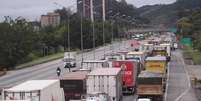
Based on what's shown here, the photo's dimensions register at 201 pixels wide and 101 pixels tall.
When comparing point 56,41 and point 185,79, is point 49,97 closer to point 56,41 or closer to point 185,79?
point 185,79

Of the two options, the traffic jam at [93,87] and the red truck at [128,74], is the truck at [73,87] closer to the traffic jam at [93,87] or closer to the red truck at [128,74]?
the traffic jam at [93,87]

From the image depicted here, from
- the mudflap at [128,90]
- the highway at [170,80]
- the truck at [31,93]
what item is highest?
the truck at [31,93]

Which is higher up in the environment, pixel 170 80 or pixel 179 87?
pixel 179 87

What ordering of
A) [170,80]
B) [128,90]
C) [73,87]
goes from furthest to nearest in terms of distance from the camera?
[170,80]
[128,90]
[73,87]

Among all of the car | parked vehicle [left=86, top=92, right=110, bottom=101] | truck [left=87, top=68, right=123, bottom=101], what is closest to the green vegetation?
the car

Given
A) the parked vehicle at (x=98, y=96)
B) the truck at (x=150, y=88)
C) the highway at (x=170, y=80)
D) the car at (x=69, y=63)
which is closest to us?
the parked vehicle at (x=98, y=96)

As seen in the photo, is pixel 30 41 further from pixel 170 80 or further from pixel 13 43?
pixel 170 80

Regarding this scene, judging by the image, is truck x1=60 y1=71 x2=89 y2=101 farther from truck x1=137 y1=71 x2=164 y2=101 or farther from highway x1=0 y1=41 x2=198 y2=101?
highway x1=0 y1=41 x2=198 y2=101

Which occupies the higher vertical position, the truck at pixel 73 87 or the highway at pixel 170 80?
the truck at pixel 73 87

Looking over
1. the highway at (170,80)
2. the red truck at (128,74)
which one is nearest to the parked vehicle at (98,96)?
the highway at (170,80)

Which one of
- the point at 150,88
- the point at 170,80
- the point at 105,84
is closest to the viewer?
the point at 105,84

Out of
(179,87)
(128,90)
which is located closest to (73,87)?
(128,90)

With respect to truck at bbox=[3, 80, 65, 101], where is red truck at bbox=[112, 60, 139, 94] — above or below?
below

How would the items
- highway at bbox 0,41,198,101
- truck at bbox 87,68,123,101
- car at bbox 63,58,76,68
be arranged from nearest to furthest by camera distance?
truck at bbox 87,68,123,101
highway at bbox 0,41,198,101
car at bbox 63,58,76,68
